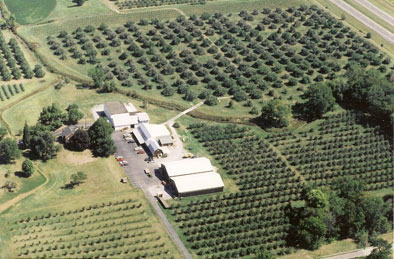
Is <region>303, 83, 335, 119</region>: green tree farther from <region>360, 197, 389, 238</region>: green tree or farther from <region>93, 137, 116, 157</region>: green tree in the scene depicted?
<region>93, 137, 116, 157</region>: green tree

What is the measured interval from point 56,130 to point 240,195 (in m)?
52.8

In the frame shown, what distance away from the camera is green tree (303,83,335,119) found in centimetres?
15662

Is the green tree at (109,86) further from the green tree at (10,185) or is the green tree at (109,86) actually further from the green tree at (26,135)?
the green tree at (10,185)

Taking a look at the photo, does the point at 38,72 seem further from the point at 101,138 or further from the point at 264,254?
the point at 264,254

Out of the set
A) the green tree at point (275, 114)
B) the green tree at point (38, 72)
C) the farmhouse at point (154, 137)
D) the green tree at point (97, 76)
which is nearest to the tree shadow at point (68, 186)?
the farmhouse at point (154, 137)

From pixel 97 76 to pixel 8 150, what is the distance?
43.8 meters

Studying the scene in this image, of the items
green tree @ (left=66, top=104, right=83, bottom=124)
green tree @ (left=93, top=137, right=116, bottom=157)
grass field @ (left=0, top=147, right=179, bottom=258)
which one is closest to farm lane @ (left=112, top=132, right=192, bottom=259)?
grass field @ (left=0, top=147, right=179, bottom=258)

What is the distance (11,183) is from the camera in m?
125

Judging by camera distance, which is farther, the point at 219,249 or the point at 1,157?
the point at 1,157

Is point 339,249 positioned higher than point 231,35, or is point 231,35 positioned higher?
point 231,35

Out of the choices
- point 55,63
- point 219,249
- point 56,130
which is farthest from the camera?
point 55,63

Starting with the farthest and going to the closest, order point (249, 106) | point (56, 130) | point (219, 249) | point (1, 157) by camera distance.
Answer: point (249, 106) → point (56, 130) → point (1, 157) → point (219, 249)

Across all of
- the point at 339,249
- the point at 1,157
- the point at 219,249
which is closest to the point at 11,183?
the point at 1,157

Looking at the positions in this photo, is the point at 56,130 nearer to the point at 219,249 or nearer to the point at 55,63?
the point at 55,63
